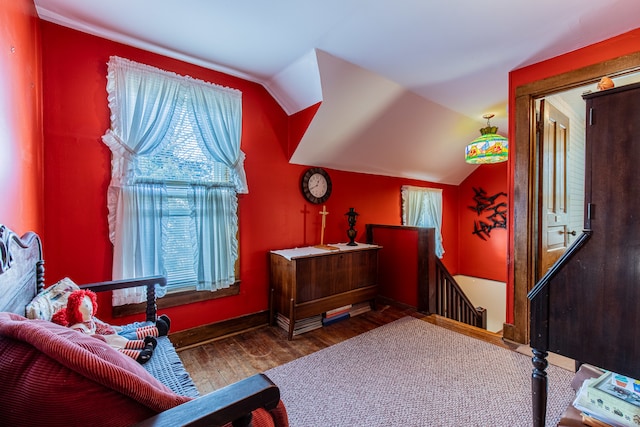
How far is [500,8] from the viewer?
1844 mm

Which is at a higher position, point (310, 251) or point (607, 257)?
point (607, 257)

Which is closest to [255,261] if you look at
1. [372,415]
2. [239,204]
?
[239,204]

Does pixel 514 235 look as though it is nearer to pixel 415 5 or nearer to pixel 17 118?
pixel 415 5

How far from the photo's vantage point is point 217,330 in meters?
2.65

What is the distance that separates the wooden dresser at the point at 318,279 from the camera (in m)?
2.69

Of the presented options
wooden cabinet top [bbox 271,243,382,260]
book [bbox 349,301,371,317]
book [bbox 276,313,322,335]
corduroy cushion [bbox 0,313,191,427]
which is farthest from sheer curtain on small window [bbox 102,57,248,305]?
corduroy cushion [bbox 0,313,191,427]

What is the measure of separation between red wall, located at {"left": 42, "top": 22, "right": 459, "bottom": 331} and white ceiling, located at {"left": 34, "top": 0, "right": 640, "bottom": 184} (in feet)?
0.46

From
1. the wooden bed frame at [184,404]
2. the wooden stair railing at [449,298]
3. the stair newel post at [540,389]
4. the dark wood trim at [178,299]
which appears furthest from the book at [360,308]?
the wooden bed frame at [184,404]

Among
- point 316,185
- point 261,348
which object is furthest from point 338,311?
point 316,185

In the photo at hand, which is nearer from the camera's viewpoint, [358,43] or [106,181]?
[106,181]

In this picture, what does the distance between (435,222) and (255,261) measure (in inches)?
135

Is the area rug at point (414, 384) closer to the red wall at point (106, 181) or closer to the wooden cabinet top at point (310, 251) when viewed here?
the wooden cabinet top at point (310, 251)

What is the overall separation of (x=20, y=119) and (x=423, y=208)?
473cm

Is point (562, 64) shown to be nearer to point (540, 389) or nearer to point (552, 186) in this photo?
point (552, 186)
